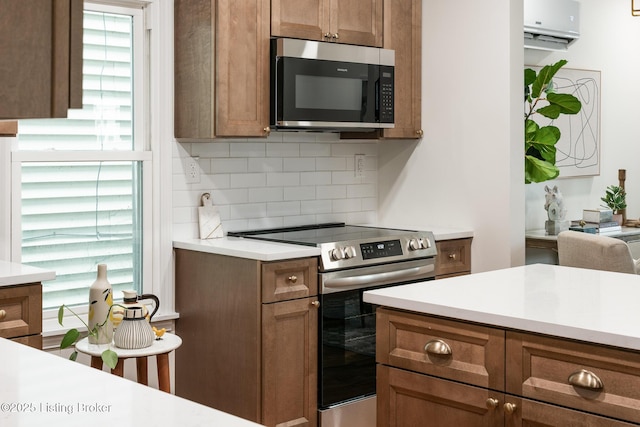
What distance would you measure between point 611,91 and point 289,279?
4081mm

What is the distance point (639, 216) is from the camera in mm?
6875

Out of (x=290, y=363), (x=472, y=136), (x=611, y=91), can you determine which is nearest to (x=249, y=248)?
(x=290, y=363)

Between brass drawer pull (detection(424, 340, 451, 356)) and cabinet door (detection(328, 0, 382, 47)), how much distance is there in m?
2.31

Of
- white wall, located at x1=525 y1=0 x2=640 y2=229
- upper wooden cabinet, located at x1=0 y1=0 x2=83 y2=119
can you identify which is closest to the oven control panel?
white wall, located at x1=525 y1=0 x2=640 y2=229

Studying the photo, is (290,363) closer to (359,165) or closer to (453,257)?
(453,257)

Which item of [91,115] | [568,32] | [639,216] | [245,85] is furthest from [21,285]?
[639,216]

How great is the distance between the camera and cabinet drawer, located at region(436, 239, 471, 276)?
14.1 ft

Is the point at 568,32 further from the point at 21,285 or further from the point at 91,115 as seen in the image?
the point at 21,285

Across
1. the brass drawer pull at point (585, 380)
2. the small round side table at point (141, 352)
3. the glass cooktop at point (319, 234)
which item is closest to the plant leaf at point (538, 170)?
the glass cooktop at point (319, 234)

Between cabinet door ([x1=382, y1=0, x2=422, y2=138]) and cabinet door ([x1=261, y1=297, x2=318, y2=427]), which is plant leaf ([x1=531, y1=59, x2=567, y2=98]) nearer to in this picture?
cabinet door ([x1=382, y1=0, x2=422, y2=138])

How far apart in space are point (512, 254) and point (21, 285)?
251 cm

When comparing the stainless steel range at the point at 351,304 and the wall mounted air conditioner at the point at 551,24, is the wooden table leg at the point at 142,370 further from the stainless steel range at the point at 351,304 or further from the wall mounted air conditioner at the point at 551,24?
the wall mounted air conditioner at the point at 551,24

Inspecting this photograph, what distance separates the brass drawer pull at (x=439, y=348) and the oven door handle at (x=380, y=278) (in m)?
1.48

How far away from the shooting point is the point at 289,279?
3.62 m
